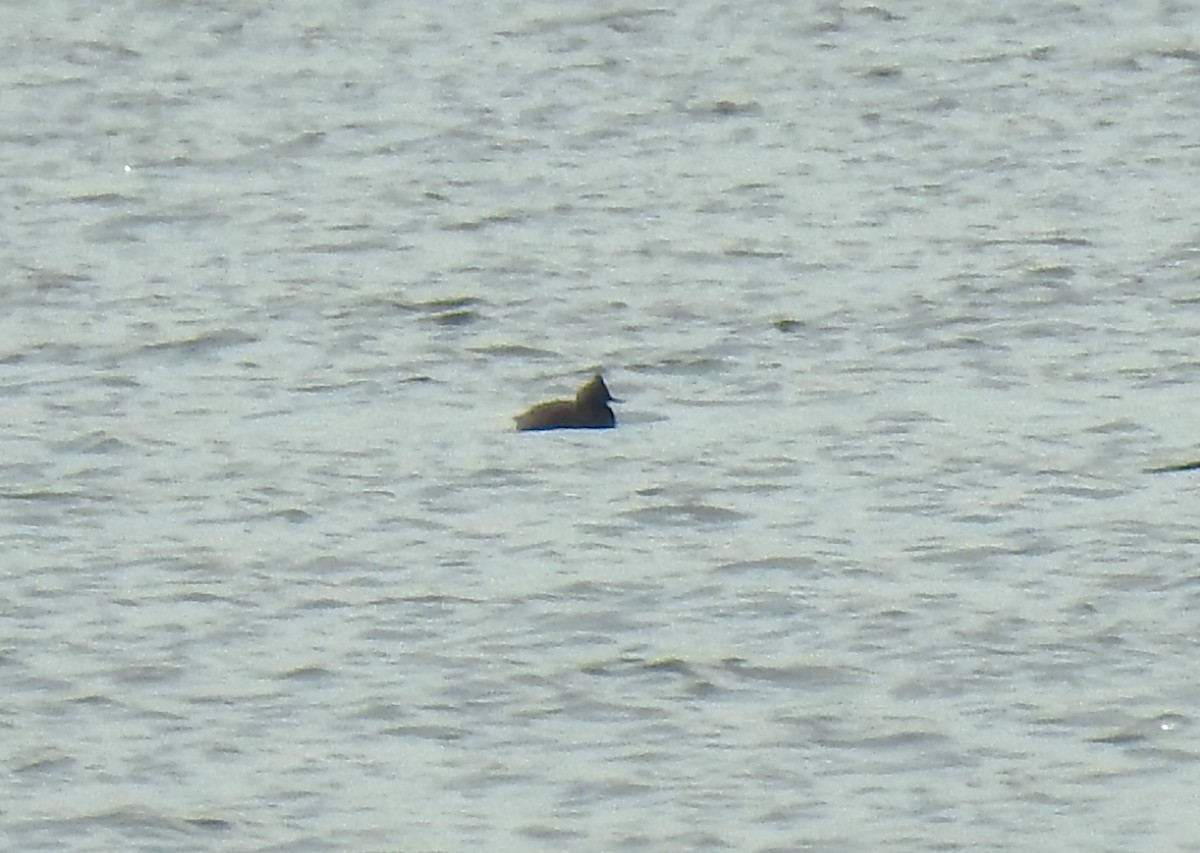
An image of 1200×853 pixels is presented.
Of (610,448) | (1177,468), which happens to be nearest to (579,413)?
(610,448)

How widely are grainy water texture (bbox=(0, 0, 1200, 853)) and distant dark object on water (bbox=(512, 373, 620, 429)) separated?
0.37 ft

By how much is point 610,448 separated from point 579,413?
238mm

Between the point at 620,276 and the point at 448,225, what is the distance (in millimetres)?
1584

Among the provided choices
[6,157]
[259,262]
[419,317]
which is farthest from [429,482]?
[6,157]

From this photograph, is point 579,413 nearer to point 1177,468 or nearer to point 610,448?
point 610,448

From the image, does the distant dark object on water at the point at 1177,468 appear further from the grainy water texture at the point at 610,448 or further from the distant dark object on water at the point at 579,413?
the distant dark object on water at the point at 579,413

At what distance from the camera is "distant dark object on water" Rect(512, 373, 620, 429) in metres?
12.4

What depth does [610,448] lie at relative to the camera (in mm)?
12297

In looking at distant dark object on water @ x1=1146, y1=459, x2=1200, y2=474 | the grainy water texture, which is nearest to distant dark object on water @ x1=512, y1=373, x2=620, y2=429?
the grainy water texture

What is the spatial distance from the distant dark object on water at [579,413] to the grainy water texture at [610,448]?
0.37 feet

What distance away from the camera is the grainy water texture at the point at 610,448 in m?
8.99

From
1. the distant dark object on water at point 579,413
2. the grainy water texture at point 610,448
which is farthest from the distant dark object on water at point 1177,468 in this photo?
the distant dark object on water at point 579,413

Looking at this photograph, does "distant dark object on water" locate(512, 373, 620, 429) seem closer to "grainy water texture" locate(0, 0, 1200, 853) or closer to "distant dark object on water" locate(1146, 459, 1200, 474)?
"grainy water texture" locate(0, 0, 1200, 853)

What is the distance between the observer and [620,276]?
15039mm
